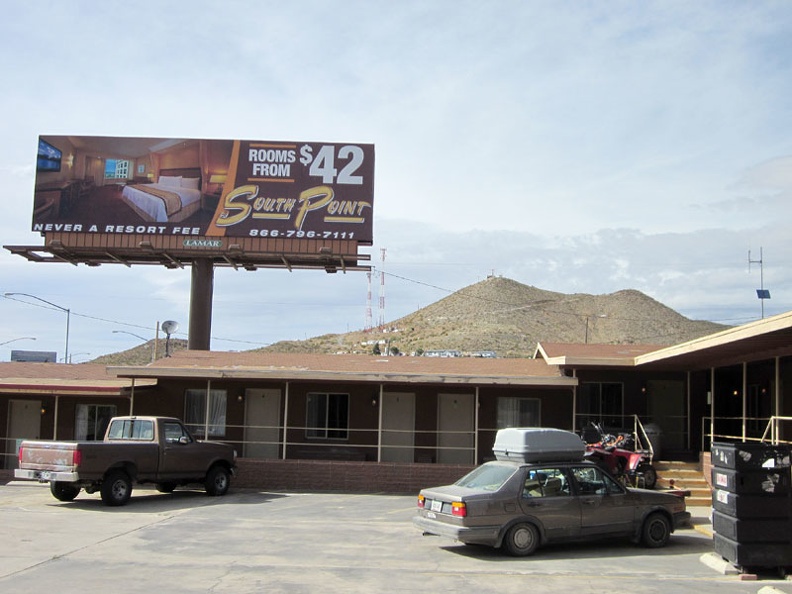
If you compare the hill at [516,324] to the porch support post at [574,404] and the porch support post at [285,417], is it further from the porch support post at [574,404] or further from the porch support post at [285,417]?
the porch support post at [574,404]

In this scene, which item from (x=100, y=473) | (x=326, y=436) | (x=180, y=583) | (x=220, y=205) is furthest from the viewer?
(x=220, y=205)

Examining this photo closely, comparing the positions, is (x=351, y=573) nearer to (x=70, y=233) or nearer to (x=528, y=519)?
(x=528, y=519)

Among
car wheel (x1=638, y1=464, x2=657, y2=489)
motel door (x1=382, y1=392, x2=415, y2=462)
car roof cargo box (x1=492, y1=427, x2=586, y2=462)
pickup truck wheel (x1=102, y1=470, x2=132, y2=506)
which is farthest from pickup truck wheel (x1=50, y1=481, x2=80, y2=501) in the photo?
car wheel (x1=638, y1=464, x2=657, y2=489)

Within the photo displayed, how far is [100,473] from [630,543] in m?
10.6

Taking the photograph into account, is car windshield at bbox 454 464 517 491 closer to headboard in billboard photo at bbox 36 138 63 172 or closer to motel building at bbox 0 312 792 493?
motel building at bbox 0 312 792 493

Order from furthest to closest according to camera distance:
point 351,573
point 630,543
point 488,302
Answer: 1. point 488,302
2. point 630,543
3. point 351,573

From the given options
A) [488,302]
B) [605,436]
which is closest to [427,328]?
[488,302]

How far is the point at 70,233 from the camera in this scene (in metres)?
30.5

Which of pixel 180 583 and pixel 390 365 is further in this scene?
pixel 390 365

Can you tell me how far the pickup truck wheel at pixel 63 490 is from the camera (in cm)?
1816

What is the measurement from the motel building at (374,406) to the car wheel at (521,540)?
9914 mm

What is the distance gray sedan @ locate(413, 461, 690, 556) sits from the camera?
40.8ft

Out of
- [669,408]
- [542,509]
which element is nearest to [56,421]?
[542,509]

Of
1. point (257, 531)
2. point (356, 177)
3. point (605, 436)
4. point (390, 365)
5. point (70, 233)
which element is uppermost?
point (356, 177)
